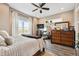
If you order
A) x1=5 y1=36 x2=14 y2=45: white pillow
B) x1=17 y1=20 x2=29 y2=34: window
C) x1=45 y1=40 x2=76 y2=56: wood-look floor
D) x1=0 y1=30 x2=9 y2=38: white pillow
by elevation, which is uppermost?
x1=17 y1=20 x2=29 y2=34: window

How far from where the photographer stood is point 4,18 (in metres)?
1.48

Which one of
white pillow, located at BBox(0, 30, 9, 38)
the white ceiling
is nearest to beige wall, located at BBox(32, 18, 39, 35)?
the white ceiling

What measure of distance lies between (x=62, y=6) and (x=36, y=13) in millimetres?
488

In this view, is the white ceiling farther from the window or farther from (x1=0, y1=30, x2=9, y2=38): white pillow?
(x1=0, y1=30, x2=9, y2=38): white pillow

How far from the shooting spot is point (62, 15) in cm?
156

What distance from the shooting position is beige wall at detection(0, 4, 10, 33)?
147 cm

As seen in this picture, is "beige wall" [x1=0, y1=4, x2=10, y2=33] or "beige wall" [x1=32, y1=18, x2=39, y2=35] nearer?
"beige wall" [x1=0, y1=4, x2=10, y2=33]

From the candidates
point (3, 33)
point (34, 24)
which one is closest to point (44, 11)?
point (34, 24)

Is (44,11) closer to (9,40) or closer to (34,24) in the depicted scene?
(34,24)

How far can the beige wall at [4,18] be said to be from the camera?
57.9 inches

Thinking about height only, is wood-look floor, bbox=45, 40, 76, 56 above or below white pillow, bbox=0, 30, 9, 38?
below

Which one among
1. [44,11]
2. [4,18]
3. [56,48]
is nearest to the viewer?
[4,18]

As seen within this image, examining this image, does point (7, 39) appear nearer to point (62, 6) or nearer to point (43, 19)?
point (43, 19)

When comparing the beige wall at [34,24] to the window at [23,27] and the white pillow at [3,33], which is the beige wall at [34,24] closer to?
the window at [23,27]
